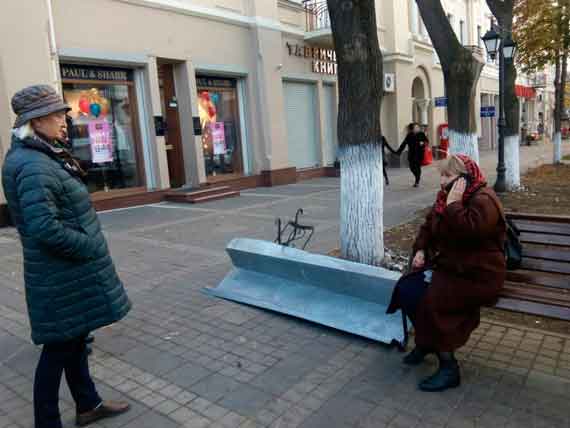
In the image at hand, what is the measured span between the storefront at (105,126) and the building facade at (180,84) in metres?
0.02

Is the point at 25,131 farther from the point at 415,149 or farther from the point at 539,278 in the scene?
the point at 415,149

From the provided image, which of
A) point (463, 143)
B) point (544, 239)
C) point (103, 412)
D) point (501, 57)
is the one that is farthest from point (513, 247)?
point (501, 57)

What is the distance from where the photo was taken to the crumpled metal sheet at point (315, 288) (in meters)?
3.91

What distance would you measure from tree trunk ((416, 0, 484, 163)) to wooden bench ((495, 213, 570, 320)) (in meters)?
4.86

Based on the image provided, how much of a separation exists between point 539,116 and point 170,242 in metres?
48.4

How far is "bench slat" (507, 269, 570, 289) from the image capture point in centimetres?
343

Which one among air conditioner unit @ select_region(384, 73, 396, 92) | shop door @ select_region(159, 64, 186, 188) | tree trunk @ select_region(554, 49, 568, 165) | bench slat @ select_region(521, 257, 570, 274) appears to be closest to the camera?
bench slat @ select_region(521, 257, 570, 274)

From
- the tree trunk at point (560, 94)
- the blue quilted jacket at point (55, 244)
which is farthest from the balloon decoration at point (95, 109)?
the tree trunk at point (560, 94)

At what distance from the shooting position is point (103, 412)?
118 inches

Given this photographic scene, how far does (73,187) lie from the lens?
105 inches

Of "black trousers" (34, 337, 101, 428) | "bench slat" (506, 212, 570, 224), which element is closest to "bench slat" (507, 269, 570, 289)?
"bench slat" (506, 212, 570, 224)

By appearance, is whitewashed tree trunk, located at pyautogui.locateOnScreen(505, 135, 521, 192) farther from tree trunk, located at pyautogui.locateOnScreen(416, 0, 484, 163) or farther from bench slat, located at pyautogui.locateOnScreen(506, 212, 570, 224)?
bench slat, located at pyautogui.locateOnScreen(506, 212, 570, 224)

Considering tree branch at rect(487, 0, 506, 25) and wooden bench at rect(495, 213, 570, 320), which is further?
tree branch at rect(487, 0, 506, 25)

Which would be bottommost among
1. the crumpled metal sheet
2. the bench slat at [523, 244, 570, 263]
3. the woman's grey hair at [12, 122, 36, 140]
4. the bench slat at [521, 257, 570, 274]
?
the crumpled metal sheet
